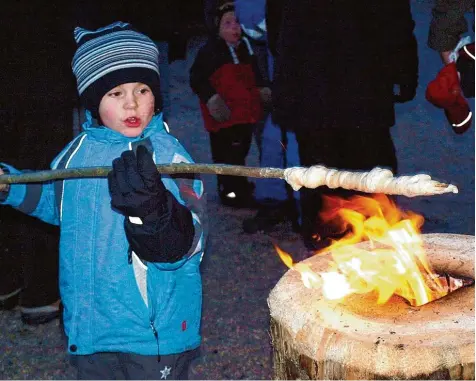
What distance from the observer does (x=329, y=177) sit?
2.23 m

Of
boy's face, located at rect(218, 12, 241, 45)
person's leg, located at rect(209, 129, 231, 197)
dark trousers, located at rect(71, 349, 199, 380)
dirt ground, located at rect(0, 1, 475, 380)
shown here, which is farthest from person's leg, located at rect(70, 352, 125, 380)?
boy's face, located at rect(218, 12, 241, 45)

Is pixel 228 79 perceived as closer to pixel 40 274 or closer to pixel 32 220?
pixel 32 220

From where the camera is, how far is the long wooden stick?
6.61ft

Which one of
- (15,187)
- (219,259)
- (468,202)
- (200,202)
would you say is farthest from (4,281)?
(468,202)

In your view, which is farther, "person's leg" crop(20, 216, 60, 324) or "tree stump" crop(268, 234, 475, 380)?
"person's leg" crop(20, 216, 60, 324)

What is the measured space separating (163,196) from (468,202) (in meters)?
4.49

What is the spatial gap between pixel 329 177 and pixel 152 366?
4.39 feet

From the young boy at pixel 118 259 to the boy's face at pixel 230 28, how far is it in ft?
10.0

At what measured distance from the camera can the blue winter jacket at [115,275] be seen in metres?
3.13

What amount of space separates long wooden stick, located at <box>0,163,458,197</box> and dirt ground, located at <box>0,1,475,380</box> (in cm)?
205

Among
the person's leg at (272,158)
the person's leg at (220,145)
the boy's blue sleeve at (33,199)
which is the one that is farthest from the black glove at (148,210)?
the person's leg at (220,145)

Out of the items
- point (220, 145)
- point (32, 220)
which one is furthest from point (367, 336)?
point (220, 145)

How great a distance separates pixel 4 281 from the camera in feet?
16.4

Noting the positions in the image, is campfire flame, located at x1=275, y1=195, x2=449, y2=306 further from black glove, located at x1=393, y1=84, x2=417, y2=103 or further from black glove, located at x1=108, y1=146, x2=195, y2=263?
black glove, located at x1=393, y1=84, x2=417, y2=103
